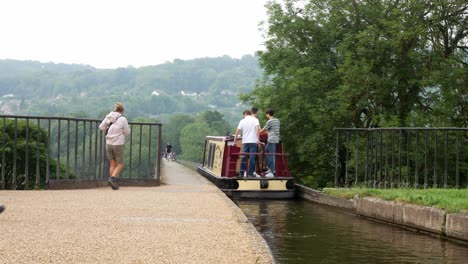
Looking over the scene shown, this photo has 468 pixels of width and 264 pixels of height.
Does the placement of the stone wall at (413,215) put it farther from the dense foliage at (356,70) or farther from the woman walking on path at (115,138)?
the dense foliage at (356,70)

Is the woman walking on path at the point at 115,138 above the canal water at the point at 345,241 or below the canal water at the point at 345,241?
above

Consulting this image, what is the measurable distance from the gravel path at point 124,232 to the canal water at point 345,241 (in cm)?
50

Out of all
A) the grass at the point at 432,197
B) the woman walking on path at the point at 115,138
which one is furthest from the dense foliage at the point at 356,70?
the grass at the point at 432,197

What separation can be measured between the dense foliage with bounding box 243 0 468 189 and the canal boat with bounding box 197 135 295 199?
3168 mm

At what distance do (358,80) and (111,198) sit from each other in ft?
44.4

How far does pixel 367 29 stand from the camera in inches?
910

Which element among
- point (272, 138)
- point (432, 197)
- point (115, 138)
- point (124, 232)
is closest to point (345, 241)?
point (432, 197)

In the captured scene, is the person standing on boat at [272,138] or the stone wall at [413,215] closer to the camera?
the stone wall at [413,215]

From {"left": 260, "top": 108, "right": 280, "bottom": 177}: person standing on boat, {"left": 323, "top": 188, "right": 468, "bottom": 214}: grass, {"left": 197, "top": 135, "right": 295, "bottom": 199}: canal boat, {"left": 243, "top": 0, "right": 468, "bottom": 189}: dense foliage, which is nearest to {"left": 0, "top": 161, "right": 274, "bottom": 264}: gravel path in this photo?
{"left": 323, "top": 188, "right": 468, "bottom": 214}: grass

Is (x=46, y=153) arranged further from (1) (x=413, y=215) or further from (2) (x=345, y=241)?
(2) (x=345, y=241)

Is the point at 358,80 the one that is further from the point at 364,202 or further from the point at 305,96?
the point at 364,202

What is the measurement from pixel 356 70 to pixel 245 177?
7.49 meters

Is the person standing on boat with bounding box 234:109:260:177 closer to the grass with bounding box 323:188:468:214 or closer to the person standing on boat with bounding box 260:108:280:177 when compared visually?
the person standing on boat with bounding box 260:108:280:177

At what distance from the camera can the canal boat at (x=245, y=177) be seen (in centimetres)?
1602
